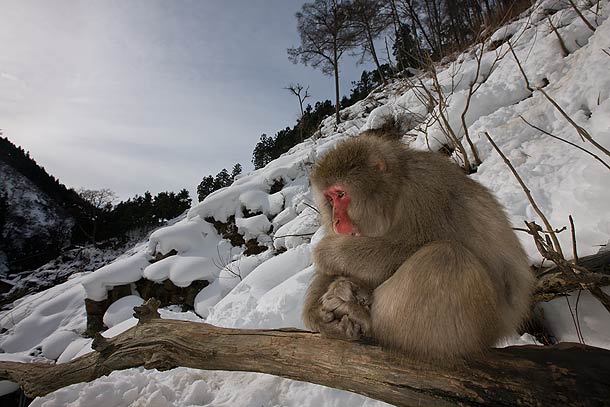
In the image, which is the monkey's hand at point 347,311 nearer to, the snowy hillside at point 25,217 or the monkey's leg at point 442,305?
the monkey's leg at point 442,305

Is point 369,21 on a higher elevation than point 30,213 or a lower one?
higher

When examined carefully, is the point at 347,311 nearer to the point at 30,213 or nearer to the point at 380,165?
the point at 380,165

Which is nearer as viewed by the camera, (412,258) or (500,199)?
(412,258)

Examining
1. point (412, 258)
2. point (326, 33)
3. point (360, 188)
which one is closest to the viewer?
point (412, 258)

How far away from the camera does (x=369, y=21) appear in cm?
1844

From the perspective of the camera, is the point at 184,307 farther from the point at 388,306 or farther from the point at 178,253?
the point at 388,306

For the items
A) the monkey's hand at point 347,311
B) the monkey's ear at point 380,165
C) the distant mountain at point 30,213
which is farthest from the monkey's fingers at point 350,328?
the distant mountain at point 30,213

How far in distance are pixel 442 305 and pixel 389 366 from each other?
0.42 m

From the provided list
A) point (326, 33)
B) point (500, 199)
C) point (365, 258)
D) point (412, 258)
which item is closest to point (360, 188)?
point (365, 258)

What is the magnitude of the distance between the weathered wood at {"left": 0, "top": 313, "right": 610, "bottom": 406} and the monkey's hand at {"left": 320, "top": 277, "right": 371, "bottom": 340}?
98 mm

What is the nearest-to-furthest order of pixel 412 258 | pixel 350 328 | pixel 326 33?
pixel 412 258 < pixel 350 328 < pixel 326 33

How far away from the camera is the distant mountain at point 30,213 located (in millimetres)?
20719

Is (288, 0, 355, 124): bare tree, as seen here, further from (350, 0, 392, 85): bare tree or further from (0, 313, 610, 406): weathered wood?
(0, 313, 610, 406): weathered wood

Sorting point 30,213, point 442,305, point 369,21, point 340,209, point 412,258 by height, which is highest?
point 369,21
